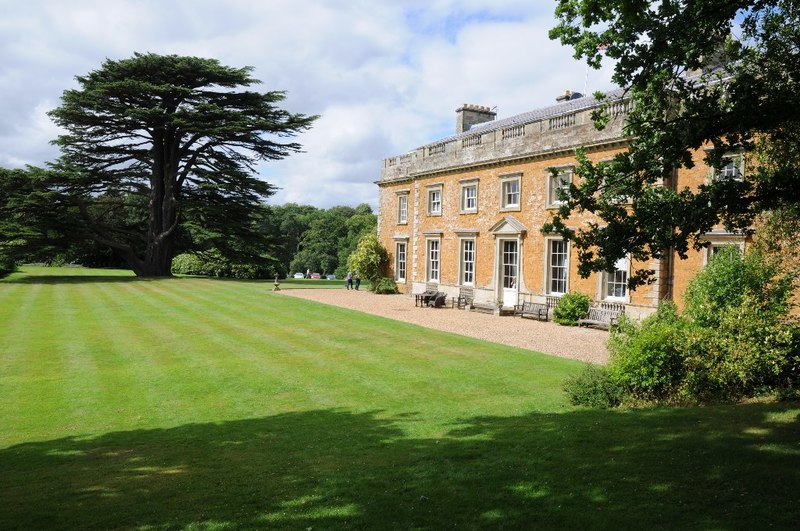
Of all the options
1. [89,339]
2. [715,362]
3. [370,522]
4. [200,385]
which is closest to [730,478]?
[370,522]

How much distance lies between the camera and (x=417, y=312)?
78.6 ft

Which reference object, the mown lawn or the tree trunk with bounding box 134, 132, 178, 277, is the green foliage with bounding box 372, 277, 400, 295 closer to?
the tree trunk with bounding box 134, 132, 178, 277

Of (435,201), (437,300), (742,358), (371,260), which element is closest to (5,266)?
(371,260)

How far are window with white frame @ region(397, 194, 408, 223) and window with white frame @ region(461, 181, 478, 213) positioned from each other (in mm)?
6076

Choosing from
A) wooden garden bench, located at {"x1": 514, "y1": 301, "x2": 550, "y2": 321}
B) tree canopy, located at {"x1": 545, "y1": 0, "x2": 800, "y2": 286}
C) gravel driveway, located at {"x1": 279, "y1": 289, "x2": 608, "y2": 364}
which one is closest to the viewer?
tree canopy, located at {"x1": 545, "y1": 0, "x2": 800, "y2": 286}

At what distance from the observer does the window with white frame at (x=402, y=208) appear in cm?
3341

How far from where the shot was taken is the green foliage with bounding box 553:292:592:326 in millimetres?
20469

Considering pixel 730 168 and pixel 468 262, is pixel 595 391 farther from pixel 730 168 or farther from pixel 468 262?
pixel 468 262

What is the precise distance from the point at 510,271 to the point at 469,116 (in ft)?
43.4

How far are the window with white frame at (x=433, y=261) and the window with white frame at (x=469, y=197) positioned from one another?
307 centimetres

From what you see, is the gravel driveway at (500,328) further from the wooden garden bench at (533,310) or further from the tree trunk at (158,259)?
the tree trunk at (158,259)

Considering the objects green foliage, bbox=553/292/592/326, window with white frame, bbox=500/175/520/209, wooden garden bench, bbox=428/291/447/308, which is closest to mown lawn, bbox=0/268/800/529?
green foliage, bbox=553/292/592/326

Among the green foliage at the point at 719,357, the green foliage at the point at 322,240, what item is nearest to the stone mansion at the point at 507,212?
the green foliage at the point at 719,357

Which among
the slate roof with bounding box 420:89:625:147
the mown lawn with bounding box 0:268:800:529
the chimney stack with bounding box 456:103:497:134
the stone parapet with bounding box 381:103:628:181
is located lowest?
the mown lawn with bounding box 0:268:800:529
